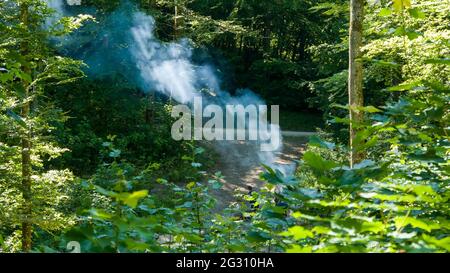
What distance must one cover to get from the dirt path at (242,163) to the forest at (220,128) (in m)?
0.11

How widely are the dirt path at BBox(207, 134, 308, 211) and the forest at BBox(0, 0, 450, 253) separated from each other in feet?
0.35

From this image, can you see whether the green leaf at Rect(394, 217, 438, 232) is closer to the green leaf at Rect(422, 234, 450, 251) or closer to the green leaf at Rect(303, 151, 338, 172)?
the green leaf at Rect(422, 234, 450, 251)

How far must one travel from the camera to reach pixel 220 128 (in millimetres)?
22984

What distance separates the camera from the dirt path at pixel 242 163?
16608 mm

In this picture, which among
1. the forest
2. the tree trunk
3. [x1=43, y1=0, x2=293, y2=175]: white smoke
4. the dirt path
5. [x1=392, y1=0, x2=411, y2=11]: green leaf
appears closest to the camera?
the forest

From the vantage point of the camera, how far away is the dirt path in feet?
54.5

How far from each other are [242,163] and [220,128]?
4.11 meters

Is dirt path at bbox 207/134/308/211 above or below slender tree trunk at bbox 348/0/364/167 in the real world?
below

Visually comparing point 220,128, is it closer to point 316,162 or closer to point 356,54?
point 356,54

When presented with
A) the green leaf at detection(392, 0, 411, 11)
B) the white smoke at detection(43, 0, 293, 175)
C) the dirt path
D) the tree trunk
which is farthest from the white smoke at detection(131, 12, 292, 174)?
the green leaf at detection(392, 0, 411, 11)

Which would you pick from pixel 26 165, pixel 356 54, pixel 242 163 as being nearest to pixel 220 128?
pixel 242 163

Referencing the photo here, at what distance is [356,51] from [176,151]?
11803 millimetres

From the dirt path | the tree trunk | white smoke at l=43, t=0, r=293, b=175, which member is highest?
white smoke at l=43, t=0, r=293, b=175

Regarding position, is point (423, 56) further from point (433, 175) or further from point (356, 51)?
point (433, 175)
